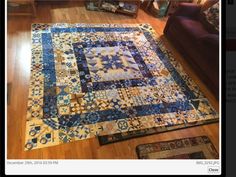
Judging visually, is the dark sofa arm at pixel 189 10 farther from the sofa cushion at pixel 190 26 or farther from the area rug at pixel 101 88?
the area rug at pixel 101 88

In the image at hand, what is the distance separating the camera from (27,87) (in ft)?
5.72

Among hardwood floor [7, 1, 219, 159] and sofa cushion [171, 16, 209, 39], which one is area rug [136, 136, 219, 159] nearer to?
hardwood floor [7, 1, 219, 159]

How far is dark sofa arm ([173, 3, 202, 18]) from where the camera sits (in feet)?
8.09

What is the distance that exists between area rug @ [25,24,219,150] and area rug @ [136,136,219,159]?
15 centimetres

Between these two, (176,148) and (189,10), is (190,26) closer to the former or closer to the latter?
(189,10)

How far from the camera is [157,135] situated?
155 cm

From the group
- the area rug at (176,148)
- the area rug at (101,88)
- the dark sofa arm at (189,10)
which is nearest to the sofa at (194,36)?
the dark sofa arm at (189,10)

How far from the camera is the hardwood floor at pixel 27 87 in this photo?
1321mm

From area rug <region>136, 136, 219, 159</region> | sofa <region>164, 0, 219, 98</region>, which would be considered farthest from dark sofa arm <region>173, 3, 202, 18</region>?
area rug <region>136, 136, 219, 159</region>

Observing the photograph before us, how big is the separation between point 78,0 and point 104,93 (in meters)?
1.78

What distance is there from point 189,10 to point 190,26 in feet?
0.95
